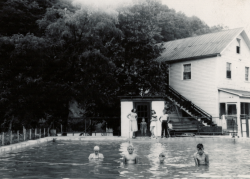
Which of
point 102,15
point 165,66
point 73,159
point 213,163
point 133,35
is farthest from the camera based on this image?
point 165,66

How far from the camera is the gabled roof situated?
3325 cm

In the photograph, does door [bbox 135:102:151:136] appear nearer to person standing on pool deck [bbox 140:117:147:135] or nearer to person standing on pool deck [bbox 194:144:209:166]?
person standing on pool deck [bbox 140:117:147:135]

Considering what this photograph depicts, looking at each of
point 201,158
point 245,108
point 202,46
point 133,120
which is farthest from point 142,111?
point 201,158

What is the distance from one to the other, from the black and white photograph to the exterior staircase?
0.10 meters

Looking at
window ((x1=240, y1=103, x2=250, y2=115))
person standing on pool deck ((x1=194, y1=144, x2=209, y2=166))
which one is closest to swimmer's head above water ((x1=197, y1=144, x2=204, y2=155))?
person standing on pool deck ((x1=194, y1=144, x2=209, y2=166))

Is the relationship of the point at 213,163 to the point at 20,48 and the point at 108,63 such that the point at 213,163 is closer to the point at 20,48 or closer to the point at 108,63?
the point at 108,63

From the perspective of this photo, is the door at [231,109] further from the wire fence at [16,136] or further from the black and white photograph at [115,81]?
A: the wire fence at [16,136]

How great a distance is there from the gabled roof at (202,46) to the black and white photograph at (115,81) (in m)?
0.12

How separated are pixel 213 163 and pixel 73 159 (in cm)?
521

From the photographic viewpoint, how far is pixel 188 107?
3309 centimetres

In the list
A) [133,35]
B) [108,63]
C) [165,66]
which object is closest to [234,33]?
[165,66]

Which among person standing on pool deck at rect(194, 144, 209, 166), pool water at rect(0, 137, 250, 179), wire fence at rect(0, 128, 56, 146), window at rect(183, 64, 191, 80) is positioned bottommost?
pool water at rect(0, 137, 250, 179)

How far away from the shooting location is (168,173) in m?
10.5

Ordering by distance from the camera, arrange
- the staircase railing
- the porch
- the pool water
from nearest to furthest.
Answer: the pool water, the porch, the staircase railing
